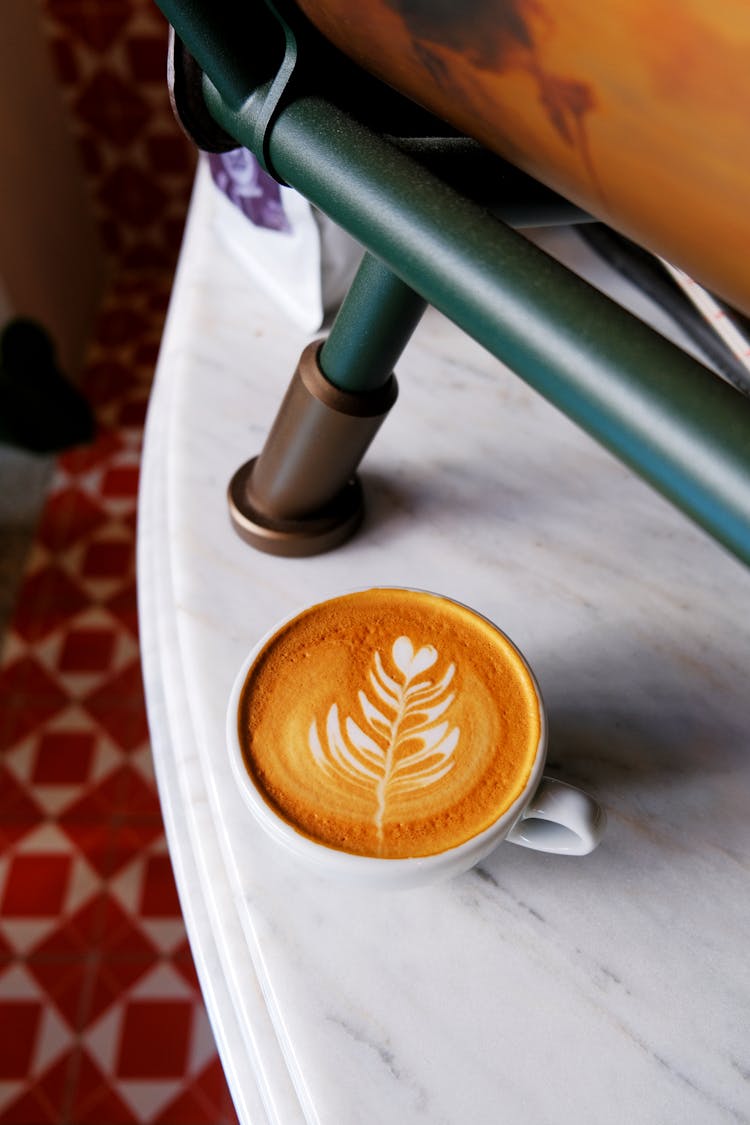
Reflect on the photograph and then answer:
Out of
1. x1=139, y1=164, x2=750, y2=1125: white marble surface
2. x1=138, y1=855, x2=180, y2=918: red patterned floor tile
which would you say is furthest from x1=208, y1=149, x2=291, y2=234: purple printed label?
x1=138, y1=855, x2=180, y2=918: red patterned floor tile

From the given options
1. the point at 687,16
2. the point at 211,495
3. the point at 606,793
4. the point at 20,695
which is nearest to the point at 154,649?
the point at 211,495

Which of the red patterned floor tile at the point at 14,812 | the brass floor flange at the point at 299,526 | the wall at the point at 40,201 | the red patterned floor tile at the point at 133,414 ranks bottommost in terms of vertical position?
the red patterned floor tile at the point at 14,812

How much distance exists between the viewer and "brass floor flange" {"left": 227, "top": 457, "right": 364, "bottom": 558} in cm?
35

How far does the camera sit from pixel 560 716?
1.03ft

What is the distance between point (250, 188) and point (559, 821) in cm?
31

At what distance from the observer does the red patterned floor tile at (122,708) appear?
888 millimetres

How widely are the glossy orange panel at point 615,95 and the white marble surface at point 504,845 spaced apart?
175 mm

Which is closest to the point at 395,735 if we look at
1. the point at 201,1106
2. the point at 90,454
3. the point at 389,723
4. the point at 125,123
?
the point at 389,723

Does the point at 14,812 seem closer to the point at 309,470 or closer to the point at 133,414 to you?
the point at 133,414

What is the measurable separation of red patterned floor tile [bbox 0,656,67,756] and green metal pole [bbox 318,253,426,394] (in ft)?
2.28

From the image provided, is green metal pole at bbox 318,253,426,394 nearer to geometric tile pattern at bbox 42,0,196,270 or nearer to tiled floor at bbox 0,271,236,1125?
tiled floor at bbox 0,271,236,1125

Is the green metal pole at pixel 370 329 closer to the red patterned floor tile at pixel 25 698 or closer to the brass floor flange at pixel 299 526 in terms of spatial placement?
the brass floor flange at pixel 299 526

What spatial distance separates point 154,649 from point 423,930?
15cm

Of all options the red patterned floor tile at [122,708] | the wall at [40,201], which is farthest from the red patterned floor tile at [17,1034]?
the wall at [40,201]
